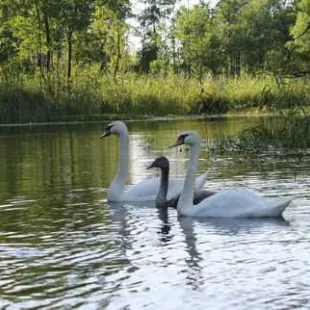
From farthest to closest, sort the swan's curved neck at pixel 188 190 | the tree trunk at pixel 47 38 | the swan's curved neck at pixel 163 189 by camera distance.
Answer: the tree trunk at pixel 47 38, the swan's curved neck at pixel 163 189, the swan's curved neck at pixel 188 190

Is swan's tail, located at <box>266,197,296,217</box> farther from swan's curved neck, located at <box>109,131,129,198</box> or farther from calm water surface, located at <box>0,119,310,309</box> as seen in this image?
swan's curved neck, located at <box>109,131,129,198</box>

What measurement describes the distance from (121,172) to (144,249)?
4430 millimetres

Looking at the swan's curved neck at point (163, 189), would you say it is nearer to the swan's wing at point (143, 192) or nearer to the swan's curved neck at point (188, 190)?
the swan's wing at point (143, 192)

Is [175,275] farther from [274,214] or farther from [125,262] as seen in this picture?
[274,214]

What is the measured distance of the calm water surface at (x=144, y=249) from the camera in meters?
6.80

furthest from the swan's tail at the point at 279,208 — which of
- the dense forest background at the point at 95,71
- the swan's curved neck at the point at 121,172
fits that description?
the dense forest background at the point at 95,71

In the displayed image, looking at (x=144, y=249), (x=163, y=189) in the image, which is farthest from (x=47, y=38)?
(x=144, y=249)

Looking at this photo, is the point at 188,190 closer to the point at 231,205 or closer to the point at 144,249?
the point at 231,205

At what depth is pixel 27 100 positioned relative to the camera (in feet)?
125

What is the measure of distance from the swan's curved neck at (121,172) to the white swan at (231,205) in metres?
1.65

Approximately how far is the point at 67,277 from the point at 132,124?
28991 mm

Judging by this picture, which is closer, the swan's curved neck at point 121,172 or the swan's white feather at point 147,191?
the swan's white feather at point 147,191

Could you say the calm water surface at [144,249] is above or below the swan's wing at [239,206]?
below

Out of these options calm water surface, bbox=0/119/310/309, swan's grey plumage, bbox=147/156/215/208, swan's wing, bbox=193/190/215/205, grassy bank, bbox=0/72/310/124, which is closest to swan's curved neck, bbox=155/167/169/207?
swan's grey plumage, bbox=147/156/215/208
